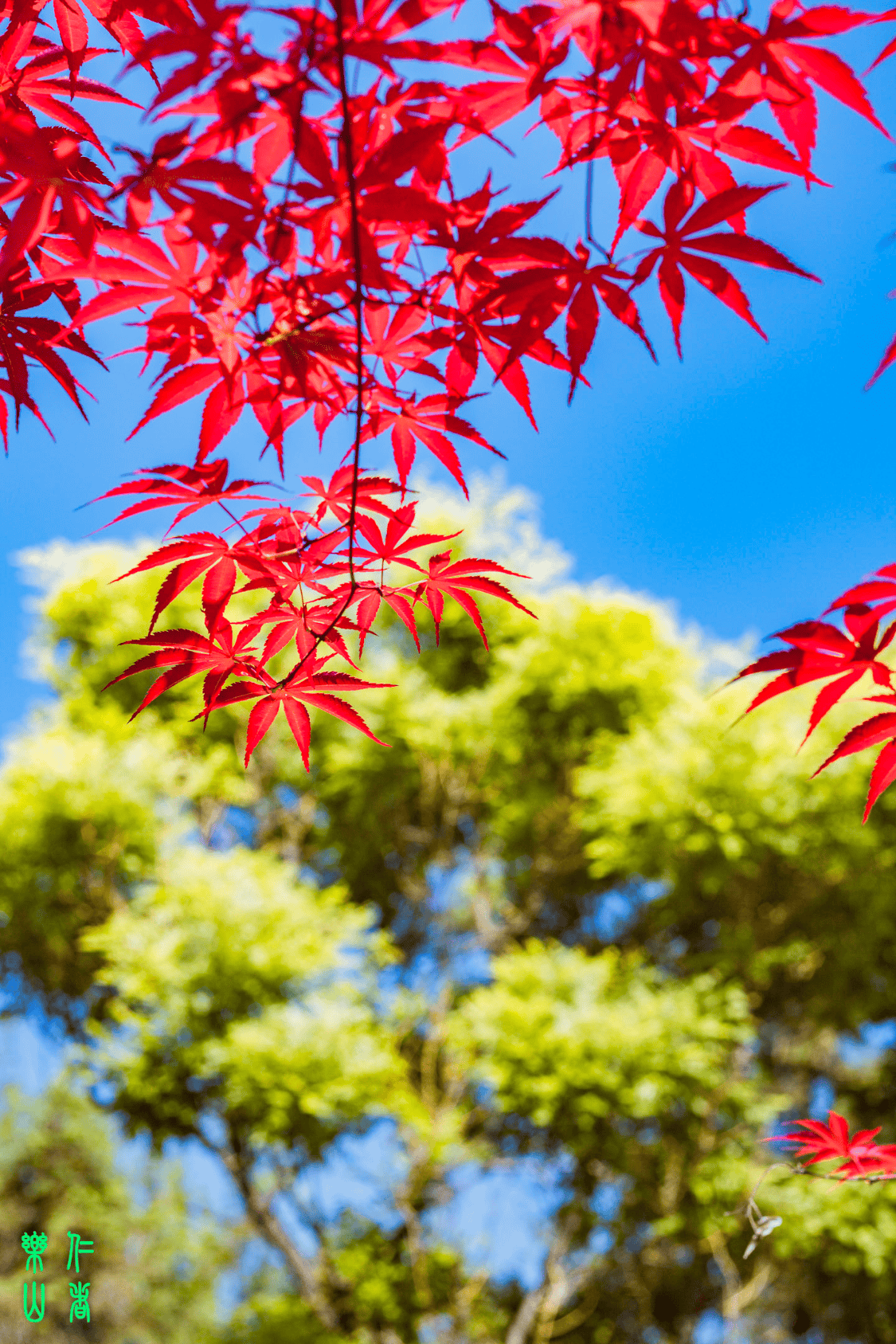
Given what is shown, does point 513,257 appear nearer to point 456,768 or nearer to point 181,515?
point 181,515

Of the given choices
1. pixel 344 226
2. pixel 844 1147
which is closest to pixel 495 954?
pixel 844 1147

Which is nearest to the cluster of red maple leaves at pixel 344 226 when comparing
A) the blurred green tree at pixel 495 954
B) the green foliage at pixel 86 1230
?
the blurred green tree at pixel 495 954

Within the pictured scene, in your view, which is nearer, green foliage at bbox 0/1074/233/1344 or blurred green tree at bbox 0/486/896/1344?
blurred green tree at bbox 0/486/896/1344

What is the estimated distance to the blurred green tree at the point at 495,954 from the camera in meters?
5.38

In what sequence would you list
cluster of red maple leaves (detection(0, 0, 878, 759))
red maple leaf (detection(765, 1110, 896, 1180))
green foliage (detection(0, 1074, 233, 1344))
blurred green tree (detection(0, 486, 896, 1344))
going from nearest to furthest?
cluster of red maple leaves (detection(0, 0, 878, 759))
red maple leaf (detection(765, 1110, 896, 1180))
blurred green tree (detection(0, 486, 896, 1344))
green foliage (detection(0, 1074, 233, 1344))

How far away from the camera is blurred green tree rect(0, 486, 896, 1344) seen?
5379 mm

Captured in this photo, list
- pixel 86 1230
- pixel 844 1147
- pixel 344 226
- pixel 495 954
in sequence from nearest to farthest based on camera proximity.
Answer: pixel 344 226 → pixel 844 1147 → pixel 495 954 → pixel 86 1230

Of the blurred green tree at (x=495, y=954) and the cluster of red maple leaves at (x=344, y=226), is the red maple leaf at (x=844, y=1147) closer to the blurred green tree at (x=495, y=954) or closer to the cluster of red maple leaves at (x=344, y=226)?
the cluster of red maple leaves at (x=344, y=226)

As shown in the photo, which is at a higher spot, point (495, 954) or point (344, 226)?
point (495, 954)

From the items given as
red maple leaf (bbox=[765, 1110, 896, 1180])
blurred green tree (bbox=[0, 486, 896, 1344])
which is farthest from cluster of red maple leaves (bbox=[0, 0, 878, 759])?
blurred green tree (bbox=[0, 486, 896, 1344])

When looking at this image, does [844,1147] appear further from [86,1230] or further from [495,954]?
[86,1230]

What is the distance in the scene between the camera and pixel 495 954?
7.25m

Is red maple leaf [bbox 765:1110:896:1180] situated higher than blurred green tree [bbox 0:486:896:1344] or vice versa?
blurred green tree [bbox 0:486:896:1344]

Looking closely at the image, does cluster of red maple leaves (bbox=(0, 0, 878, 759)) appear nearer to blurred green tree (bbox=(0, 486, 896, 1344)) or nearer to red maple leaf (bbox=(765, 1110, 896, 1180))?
red maple leaf (bbox=(765, 1110, 896, 1180))
